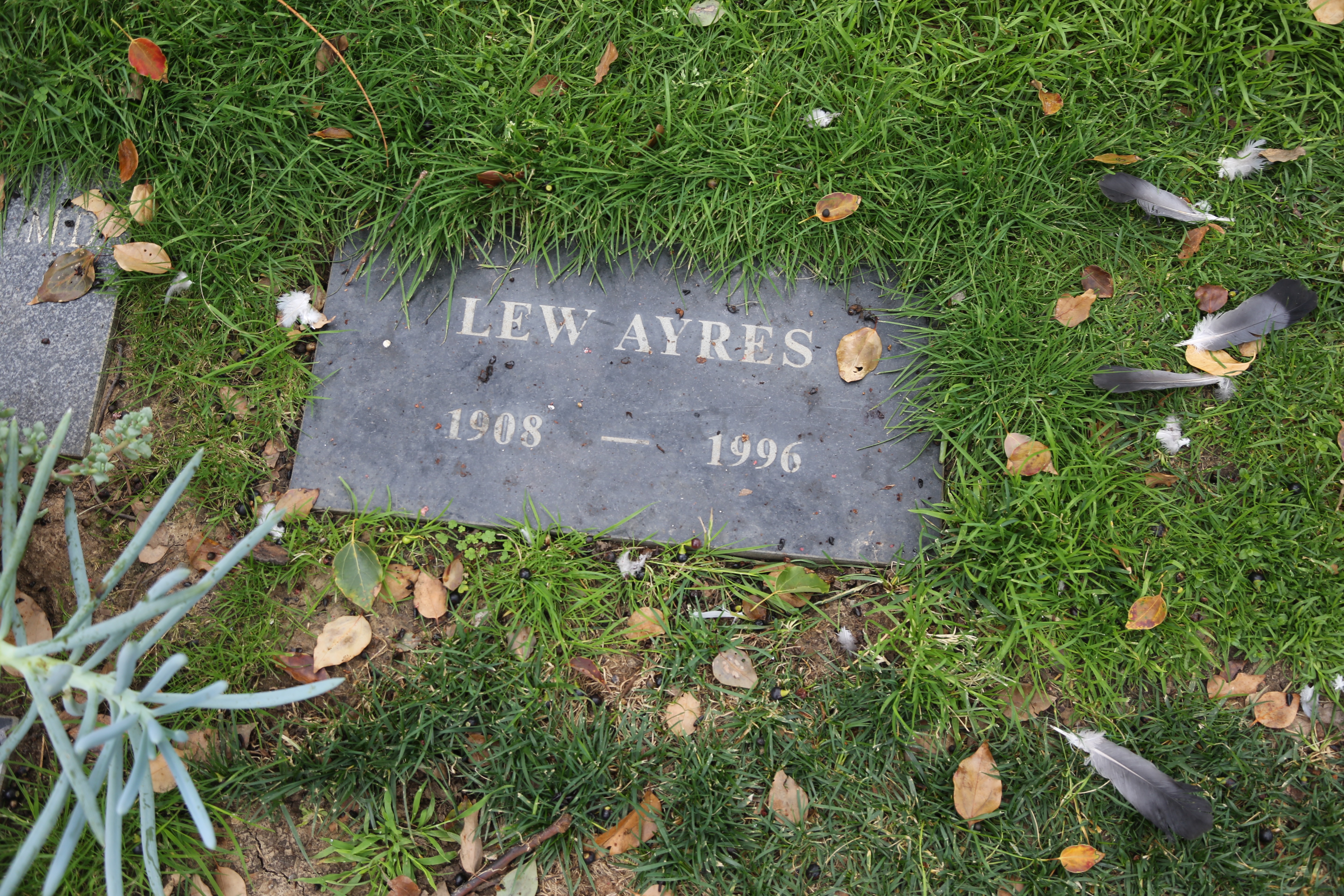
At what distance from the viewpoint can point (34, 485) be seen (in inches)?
61.6

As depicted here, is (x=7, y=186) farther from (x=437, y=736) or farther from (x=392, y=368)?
(x=437, y=736)

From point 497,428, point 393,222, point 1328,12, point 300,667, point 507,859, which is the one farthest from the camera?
point 1328,12

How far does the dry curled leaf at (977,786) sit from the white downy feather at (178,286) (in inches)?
105

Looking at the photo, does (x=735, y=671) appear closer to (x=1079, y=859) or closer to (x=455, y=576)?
(x=455, y=576)

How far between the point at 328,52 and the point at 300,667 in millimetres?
1864

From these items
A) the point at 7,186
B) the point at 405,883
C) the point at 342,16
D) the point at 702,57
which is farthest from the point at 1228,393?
the point at 7,186

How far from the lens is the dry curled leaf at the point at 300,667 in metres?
2.16

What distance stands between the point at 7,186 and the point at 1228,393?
381 cm

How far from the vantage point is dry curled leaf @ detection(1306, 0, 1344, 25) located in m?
2.49

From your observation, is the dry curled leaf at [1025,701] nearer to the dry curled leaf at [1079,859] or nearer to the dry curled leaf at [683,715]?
the dry curled leaf at [1079,859]

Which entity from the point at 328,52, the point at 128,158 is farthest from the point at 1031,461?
the point at 128,158

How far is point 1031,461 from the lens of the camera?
2.31 metres

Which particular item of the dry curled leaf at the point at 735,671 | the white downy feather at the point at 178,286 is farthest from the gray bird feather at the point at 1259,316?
the white downy feather at the point at 178,286

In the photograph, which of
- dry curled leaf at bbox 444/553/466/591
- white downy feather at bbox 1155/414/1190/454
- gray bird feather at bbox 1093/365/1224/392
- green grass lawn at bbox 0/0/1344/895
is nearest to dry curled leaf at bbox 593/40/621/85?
green grass lawn at bbox 0/0/1344/895
